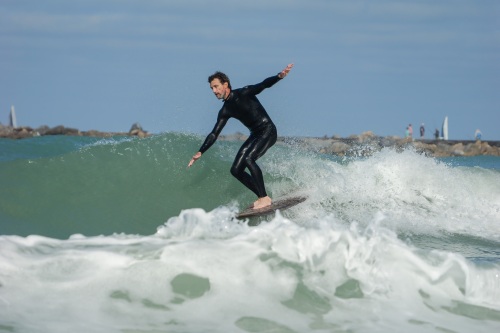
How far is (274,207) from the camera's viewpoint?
10383 mm

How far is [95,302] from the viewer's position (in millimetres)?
6406

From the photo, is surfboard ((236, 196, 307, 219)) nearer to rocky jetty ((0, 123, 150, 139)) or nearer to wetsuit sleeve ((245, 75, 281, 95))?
wetsuit sleeve ((245, 75, 281, 95))

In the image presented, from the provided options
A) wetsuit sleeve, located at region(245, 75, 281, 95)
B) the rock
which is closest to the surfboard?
wetsuit sleeve, located at region(245, 75, 281, 95)

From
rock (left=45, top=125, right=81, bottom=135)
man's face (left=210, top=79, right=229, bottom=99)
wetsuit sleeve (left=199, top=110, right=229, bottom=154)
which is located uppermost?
man's face (left=210, top=79, right=229, bottom=99)

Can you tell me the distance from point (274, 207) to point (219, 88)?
1.60 metres

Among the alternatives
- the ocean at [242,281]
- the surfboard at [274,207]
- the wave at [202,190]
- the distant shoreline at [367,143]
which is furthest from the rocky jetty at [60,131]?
the ocean at [242,281]

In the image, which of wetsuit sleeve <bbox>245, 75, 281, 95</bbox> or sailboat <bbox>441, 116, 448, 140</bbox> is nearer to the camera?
wetsuit sleeve <bbox>245, 75, 281, 95</bbox>

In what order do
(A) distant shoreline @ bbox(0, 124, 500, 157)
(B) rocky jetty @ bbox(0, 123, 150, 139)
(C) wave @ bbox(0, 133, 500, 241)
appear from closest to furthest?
(C) wave @ bbox(0, 133, 500, 241) → (A) distant shoreline @ bbox(0, 124, 500, 157) → (B) rocky jetty @ bbox(0, 123, 150, 139)

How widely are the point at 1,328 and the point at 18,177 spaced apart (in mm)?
7177

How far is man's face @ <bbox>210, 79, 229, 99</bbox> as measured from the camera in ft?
32.6

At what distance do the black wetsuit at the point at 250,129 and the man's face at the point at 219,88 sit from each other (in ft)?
0.43

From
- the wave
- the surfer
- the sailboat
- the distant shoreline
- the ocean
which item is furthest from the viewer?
the sailboat

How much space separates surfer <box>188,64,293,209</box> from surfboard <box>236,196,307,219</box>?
8 cm

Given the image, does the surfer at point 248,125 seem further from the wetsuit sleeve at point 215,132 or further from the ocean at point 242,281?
the ocean at point 242,281
